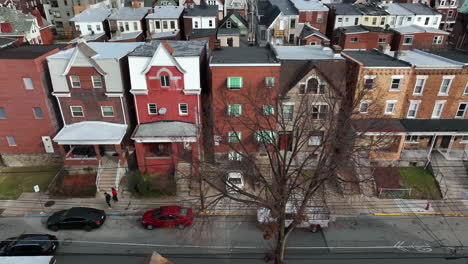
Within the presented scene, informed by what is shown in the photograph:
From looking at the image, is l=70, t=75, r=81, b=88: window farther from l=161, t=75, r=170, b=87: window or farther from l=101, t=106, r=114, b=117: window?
l=161, t=75, r=170, b=87: window

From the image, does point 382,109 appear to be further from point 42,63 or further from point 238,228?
point 42,63

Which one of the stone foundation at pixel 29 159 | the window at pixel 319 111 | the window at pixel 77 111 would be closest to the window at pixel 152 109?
the window at pixel 77 111

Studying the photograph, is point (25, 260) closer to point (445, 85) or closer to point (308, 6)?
point (445, 85)

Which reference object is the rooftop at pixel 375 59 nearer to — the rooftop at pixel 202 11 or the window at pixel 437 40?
the window at pixel 437 40

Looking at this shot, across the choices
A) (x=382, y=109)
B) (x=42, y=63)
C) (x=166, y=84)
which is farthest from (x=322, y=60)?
(x=42, y=63)

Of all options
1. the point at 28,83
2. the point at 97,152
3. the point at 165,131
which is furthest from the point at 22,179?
the point at 165,131

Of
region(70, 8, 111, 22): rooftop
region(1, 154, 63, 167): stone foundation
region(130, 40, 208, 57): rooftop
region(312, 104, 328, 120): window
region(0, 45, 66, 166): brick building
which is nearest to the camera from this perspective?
region(130, 40, 208, 57): rooftop

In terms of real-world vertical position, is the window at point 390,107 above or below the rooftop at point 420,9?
below

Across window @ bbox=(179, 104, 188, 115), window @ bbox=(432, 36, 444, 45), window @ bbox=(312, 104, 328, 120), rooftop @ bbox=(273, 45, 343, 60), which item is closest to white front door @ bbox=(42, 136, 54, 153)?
window @ bbox=(179, 104, 188, 115)
